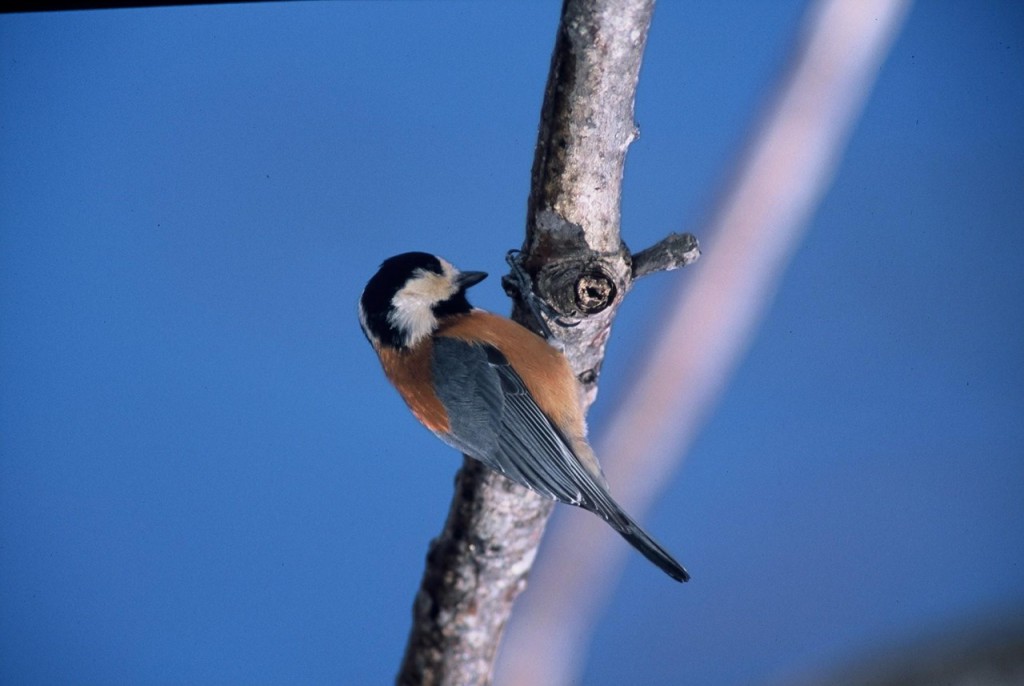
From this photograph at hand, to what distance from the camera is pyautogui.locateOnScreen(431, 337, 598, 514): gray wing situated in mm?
1463

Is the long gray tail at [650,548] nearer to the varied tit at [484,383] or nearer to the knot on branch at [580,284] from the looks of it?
the varied tit at [484,383]

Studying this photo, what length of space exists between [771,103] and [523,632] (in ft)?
4.42

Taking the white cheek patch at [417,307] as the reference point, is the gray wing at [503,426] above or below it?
below

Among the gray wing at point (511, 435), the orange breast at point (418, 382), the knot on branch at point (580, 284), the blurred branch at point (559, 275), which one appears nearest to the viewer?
the blurred branch at point (559, 275)

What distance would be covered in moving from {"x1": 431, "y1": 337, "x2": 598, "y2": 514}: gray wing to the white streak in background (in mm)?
347

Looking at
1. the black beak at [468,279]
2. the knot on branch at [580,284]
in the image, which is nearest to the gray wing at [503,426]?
the black beak at [468,279]

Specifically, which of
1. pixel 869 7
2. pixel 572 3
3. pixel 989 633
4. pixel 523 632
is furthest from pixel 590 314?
pixel 989 633

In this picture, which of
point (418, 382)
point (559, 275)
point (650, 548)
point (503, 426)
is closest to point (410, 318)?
point (418, 382)

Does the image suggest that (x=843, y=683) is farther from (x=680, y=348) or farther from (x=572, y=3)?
(x=572, y=3)

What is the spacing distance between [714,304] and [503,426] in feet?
→ 2.21

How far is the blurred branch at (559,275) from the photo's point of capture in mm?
1210

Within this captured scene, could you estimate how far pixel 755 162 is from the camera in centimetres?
190

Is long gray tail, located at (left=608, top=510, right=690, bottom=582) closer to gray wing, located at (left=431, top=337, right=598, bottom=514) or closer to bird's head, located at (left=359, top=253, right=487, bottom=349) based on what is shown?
gray wing, located at (left=431, top=337, right=598, bottom=514)

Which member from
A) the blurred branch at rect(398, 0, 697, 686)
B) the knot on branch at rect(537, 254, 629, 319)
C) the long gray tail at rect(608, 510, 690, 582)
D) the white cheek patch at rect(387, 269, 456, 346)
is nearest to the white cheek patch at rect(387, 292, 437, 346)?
the white cheek patch at rect(387, 269, 456, 346)
